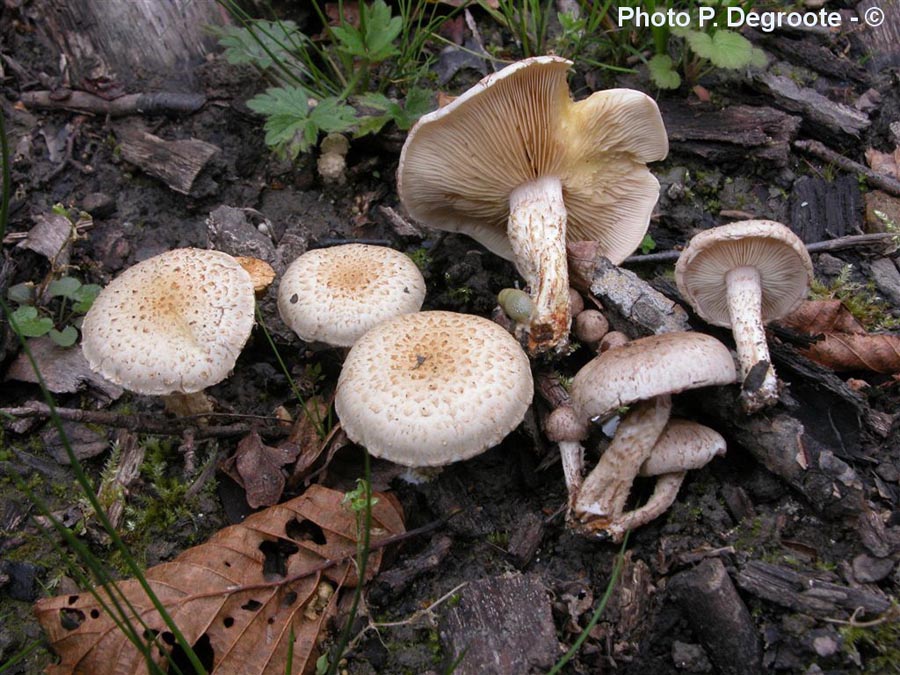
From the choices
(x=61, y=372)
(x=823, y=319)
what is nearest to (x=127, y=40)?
(x=61, y=372)

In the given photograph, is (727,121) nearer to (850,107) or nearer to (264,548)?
(850,107)

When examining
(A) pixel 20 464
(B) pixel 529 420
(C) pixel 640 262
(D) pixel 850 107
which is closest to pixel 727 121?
(D) pixel 850 107

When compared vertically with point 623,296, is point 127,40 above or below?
above

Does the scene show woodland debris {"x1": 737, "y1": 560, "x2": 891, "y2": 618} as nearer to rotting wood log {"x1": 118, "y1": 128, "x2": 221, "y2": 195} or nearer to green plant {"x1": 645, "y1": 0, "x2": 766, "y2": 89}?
green plant {"x1": 645, "y1": 0, "x2": 766, "y2": 89}

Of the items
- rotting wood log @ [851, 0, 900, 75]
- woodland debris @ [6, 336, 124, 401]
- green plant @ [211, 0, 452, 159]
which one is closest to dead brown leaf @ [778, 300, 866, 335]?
rotting wood log @ [851, 0, 900, 75]

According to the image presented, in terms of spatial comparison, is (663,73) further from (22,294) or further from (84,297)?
(22,294)

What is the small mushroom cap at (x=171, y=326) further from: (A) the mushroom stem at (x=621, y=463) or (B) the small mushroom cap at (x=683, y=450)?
(B) the small mushroom cap at (x=683, y=450)
